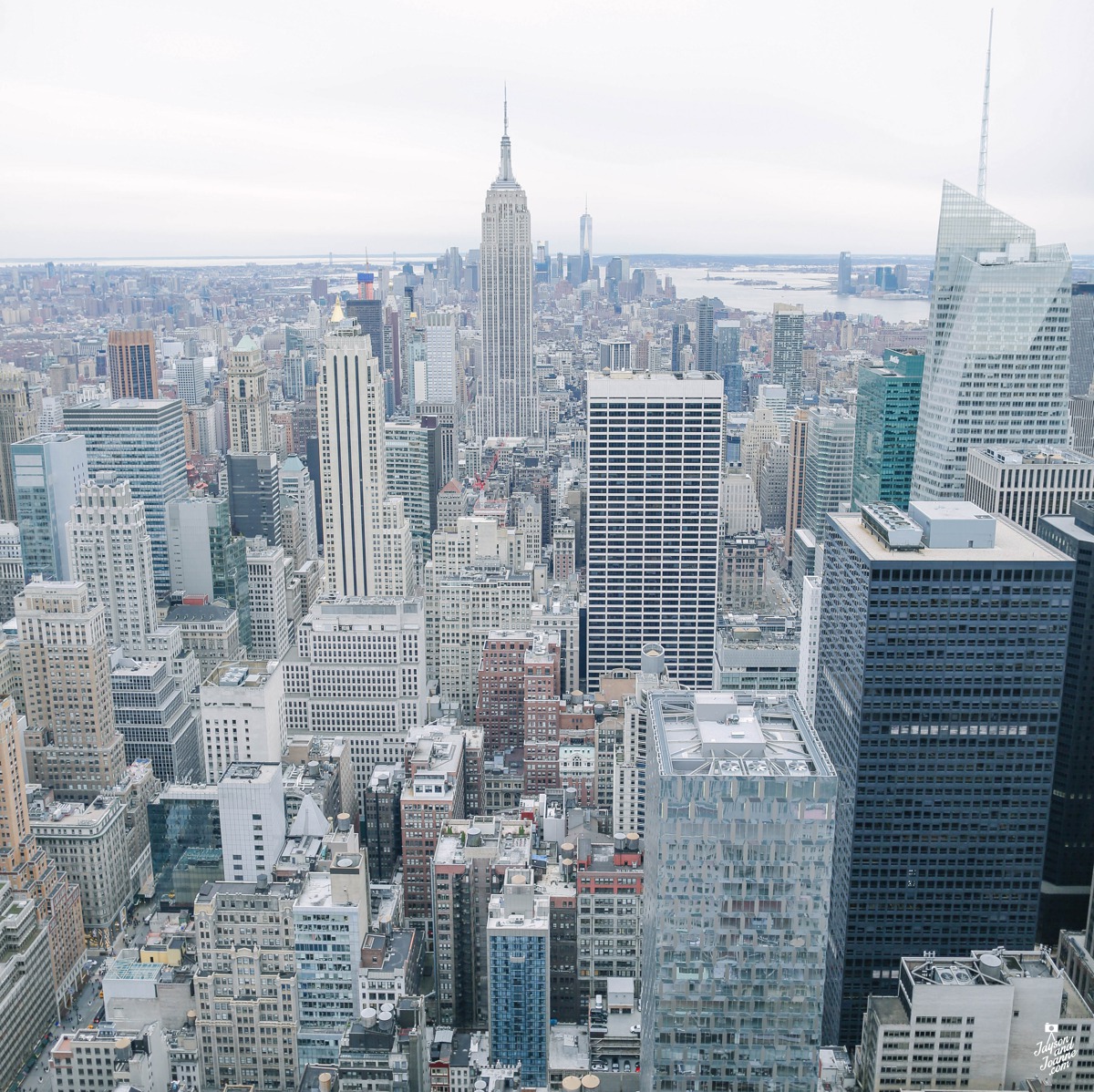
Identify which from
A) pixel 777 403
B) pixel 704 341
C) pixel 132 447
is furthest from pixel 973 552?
pixel 704 341

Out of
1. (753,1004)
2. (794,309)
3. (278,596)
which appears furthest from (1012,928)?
(794,309)

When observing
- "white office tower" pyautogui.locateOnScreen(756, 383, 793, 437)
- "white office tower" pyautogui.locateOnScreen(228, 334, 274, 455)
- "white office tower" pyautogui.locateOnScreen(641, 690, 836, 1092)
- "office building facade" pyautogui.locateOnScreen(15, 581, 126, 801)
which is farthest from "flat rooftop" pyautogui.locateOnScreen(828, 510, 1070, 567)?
"white office tower" pyautogui.locateOnScreen(756, 383, 793, 437)

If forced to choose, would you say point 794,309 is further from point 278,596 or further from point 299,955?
point 299,955

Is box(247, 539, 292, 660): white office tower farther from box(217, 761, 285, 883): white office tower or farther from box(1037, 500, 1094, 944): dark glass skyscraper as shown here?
box(1037, 500, 1094, 944): dark glass skyscraper

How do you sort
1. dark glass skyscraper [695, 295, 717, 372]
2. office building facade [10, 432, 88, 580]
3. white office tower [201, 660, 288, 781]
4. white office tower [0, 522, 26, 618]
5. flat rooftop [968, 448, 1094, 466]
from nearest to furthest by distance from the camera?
flat rooftop [968, 448, 1094, 466], white office tower [201, 660, 288, 781], white office tower [0, 522, 26, 618], office building facade [10, 432, 88, 580], dark glass skyscraper [695, 295, 717, 372]

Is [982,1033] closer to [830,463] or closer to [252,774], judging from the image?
[252,774]

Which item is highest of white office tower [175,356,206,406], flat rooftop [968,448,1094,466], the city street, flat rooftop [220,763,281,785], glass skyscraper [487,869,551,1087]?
flat rooftop [968,448,1094,466]

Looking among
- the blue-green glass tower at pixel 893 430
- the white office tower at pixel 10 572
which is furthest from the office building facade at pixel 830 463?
the white office tower at pixel 10 572
